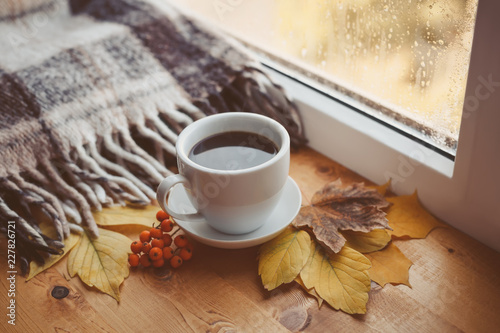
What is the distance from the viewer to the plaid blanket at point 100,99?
73cm

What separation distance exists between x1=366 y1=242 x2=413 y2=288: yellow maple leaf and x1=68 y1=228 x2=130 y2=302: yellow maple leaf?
0.31 meters

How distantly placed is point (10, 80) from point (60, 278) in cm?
35

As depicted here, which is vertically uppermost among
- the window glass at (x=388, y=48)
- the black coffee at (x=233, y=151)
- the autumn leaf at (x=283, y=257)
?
the window glass at (x=388, y=48)

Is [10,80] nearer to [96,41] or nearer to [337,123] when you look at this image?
[96,41]

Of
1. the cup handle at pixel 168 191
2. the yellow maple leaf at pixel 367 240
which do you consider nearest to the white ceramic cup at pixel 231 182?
the cup handle at pixel 168 191

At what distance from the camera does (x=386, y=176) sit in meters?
0.74

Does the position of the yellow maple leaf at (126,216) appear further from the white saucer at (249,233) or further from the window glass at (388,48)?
the window glass at (388,48)

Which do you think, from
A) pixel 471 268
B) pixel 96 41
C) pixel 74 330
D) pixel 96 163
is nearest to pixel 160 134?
pixel 96 163

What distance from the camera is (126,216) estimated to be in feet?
2.35

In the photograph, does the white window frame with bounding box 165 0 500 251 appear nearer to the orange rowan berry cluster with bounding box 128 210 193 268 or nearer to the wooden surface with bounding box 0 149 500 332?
the wooden surface with bounding box 0 149 500 332

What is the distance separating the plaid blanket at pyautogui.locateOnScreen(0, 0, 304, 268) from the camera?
728mm

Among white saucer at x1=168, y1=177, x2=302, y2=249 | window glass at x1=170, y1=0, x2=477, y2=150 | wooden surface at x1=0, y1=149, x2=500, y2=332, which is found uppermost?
window glass at x1=170, y1=0, x2=477, y2=150

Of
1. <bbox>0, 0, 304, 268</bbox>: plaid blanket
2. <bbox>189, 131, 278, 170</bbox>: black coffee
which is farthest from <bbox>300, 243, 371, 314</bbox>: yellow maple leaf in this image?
<bbox>0, 0, 304, 268</bbox>: plaid blanket

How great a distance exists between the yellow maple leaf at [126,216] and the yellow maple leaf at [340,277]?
230 mm
